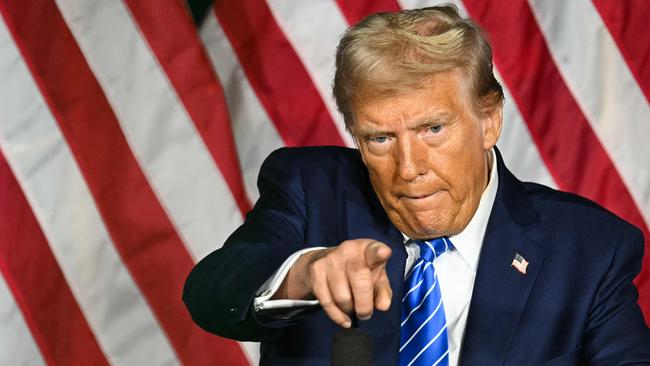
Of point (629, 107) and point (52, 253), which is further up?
point (52, 253)

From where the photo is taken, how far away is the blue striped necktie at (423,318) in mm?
2336

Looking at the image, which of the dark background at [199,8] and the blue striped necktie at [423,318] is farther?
the dark background at [199,8]

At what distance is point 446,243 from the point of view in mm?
2447

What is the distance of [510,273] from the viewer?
2.40 metres

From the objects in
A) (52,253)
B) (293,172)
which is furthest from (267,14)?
(293,172)

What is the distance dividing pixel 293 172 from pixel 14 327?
3.78 ft

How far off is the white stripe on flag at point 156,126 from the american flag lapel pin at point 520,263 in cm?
126

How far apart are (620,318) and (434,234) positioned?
37 cm

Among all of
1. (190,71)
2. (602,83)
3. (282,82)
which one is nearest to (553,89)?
(602,83)

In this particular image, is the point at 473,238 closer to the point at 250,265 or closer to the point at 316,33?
the point at 250,265

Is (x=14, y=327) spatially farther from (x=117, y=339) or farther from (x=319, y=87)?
(x=319, y=87)

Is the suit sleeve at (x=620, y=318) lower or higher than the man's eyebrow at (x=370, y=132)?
lower

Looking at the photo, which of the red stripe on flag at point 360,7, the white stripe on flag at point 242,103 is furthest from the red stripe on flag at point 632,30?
the white stripe on flag at point 242,103

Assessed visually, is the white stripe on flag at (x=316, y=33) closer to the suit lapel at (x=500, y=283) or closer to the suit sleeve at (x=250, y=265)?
the suit sleeve at (x=250, y=265)
